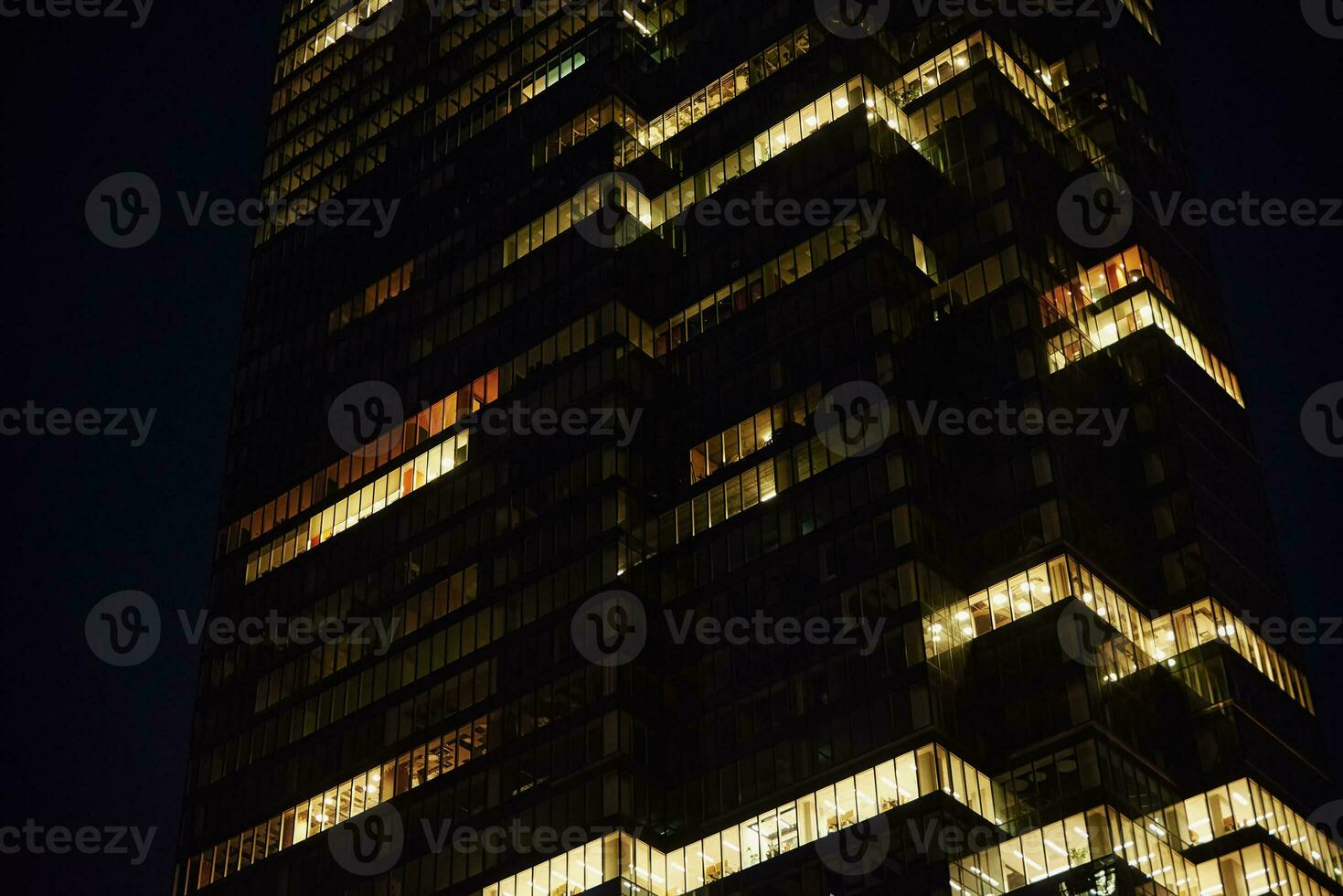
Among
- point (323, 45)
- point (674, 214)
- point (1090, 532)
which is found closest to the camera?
point (1090, 532)

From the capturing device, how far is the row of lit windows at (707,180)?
124 meters

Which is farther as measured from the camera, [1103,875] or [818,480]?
[818,480]

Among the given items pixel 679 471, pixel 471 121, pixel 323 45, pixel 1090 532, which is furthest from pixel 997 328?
pixel 323 45

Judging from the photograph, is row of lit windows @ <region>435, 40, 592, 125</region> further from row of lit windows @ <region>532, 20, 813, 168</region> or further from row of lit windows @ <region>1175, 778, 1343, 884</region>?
row of lit windows @ <region>1175, 778, 1343, 884</region>

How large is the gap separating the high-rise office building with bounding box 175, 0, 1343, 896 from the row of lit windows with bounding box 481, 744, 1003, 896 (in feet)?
0.78

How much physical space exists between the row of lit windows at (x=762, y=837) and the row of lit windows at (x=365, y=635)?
21.1 meters

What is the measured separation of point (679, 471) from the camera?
118500 millimetres

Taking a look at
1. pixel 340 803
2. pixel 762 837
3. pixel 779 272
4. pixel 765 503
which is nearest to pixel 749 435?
pixel 765 503

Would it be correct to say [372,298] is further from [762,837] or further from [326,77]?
[762,837]

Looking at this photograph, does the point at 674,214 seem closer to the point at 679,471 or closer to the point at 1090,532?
the point at 679,471

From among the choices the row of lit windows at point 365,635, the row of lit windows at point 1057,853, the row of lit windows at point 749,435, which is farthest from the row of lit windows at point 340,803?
the row of lit windows at point 1057,853

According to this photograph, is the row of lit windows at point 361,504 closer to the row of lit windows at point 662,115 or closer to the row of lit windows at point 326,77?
the row of lit windows at point 662,115

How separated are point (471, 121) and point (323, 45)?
2840 cm

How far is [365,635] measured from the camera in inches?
4916
